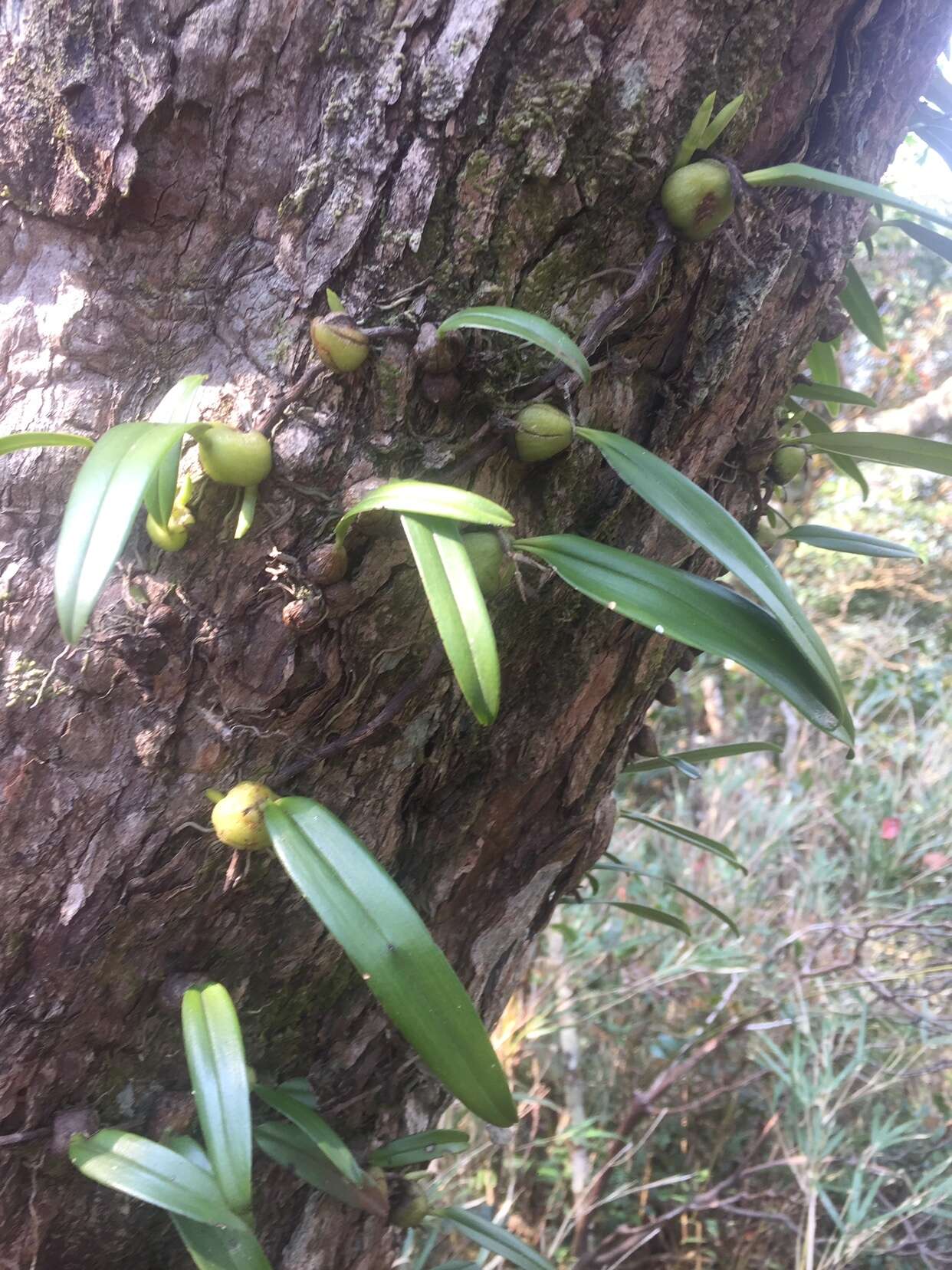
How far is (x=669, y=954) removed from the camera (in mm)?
1963

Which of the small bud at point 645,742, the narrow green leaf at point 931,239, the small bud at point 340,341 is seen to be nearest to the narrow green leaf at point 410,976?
the small bud at point 340,341

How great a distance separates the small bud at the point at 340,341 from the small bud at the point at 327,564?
0.14 meters

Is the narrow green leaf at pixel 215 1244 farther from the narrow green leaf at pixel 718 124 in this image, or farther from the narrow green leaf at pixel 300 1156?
the narrow green leaf at pixel 718 124

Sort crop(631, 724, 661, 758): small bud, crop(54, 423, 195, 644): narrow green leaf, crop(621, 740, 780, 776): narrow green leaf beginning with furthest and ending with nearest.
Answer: crop(621, 740, 780, 776): narrow green leaf → crop(631, 724, 661, 758): small bud → crop(54, 423, 195, 644): narrow green leaf

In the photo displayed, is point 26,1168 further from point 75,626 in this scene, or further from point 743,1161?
point 743,1161

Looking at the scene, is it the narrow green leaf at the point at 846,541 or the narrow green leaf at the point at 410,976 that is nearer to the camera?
the narrow green leaf at the point at 410,976

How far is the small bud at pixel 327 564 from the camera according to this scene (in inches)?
22.1

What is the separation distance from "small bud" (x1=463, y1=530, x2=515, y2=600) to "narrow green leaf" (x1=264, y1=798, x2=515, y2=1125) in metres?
0.23

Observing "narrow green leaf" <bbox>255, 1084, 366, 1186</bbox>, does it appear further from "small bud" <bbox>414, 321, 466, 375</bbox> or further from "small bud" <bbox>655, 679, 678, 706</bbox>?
"small bud" <bbox>414, 321, 466, 375</bbox>

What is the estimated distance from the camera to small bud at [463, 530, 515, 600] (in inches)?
22.8

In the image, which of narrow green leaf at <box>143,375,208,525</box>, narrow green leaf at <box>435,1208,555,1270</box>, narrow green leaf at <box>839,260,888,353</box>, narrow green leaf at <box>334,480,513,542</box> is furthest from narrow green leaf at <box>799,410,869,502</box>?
narrow green leaf at <box>435,1208,555,1270</box>

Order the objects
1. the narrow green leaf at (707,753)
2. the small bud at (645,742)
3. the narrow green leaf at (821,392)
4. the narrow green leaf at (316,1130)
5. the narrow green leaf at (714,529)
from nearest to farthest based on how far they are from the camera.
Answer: the narrow green leaf at (714,529)
the narrow green leaf at (316,1130)
the narrow green leaf at (821,392)
the small bud at (645,742)
the narrow green leaf at (707,753)

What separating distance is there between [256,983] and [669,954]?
1510 mm

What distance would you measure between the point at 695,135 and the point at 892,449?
1.29 feet
